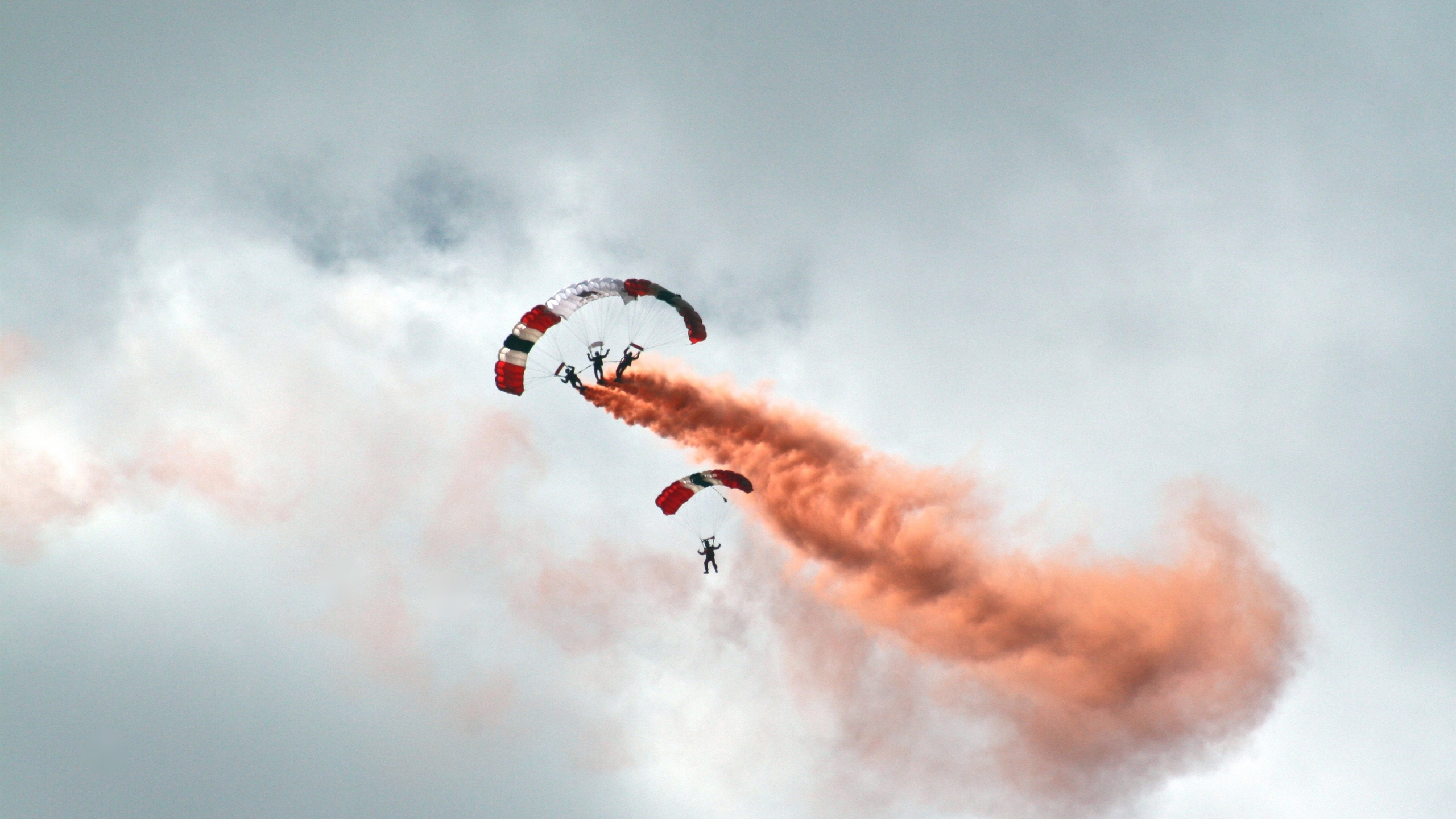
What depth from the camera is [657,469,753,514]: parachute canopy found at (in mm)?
43688

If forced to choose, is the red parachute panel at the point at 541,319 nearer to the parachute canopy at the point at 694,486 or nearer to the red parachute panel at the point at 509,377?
the red parachute panel at the point at 509,377

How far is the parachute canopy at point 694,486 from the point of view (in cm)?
4369

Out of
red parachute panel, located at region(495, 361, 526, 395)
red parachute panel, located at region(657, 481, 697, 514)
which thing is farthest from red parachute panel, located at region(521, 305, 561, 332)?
red parachute panel, located at region(657, 481, 697, 514)

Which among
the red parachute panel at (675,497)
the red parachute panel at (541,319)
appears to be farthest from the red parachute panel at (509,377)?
the red parachute panel at (675,497)

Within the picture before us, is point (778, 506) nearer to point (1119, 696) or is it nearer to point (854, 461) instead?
point (854, 461)

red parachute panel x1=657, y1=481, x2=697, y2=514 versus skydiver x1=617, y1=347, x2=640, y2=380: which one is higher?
skydiver x1=617, y1=347, x2=640, y2=380

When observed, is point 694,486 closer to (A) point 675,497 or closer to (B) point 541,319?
(A) point 675,497

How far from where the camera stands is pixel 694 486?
44094 mm

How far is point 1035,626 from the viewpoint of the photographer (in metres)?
49.8

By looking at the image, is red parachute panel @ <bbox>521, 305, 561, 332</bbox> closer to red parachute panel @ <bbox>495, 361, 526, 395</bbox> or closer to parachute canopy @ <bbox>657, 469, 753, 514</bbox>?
red parachute panel @ <bbox>495, 361, 526, 395</bbox>

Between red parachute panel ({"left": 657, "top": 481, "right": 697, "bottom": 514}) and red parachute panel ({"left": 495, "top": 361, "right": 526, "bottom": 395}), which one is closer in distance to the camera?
red parachute panel ({"left": 495, "top": 361, "right": 526, "bottom": 395})

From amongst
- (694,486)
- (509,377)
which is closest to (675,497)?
(694,486)

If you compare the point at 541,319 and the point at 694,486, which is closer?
the point at 541,319

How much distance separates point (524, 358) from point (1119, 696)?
109 feet
